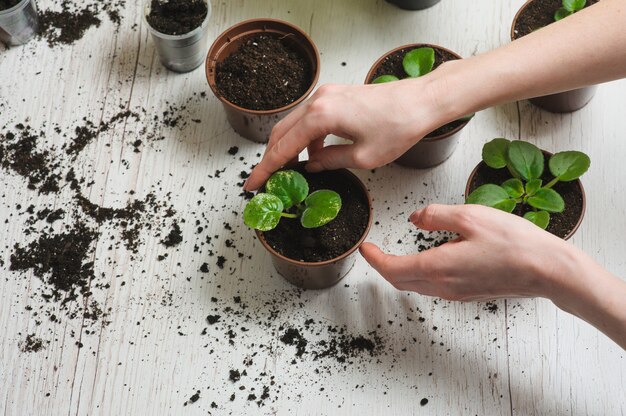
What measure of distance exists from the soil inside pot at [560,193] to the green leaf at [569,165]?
41mm

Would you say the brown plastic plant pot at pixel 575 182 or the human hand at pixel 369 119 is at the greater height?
the human hand at pixel 369 119

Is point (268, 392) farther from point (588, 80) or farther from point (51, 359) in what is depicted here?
point (588, 80)

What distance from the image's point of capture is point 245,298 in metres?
1.50

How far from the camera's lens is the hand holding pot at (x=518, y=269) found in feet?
3.73

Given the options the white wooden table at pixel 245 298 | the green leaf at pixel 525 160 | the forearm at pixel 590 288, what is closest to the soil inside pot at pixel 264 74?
the white wooden table at pixel 245 298

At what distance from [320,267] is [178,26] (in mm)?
714

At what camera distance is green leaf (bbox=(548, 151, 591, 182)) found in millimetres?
1385

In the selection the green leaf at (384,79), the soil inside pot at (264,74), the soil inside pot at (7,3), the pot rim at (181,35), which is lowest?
the soil inside pot at (264,74)

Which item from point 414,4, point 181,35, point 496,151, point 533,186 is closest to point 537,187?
point 533,186

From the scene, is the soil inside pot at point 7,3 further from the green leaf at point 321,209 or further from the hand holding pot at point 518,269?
the hand holding pot at point 518,269

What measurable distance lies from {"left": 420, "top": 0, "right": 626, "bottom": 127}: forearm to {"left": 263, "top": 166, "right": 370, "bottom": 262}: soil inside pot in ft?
0.89

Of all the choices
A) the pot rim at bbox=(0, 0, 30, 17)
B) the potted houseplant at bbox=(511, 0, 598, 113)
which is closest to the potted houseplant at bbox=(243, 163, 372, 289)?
the potted houseplant at bbox=(511, 0, 598, 113)

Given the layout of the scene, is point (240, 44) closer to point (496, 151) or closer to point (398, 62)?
point (398, 62)

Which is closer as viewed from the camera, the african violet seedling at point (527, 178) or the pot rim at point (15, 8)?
the african violet seedling at point (527, 178)
